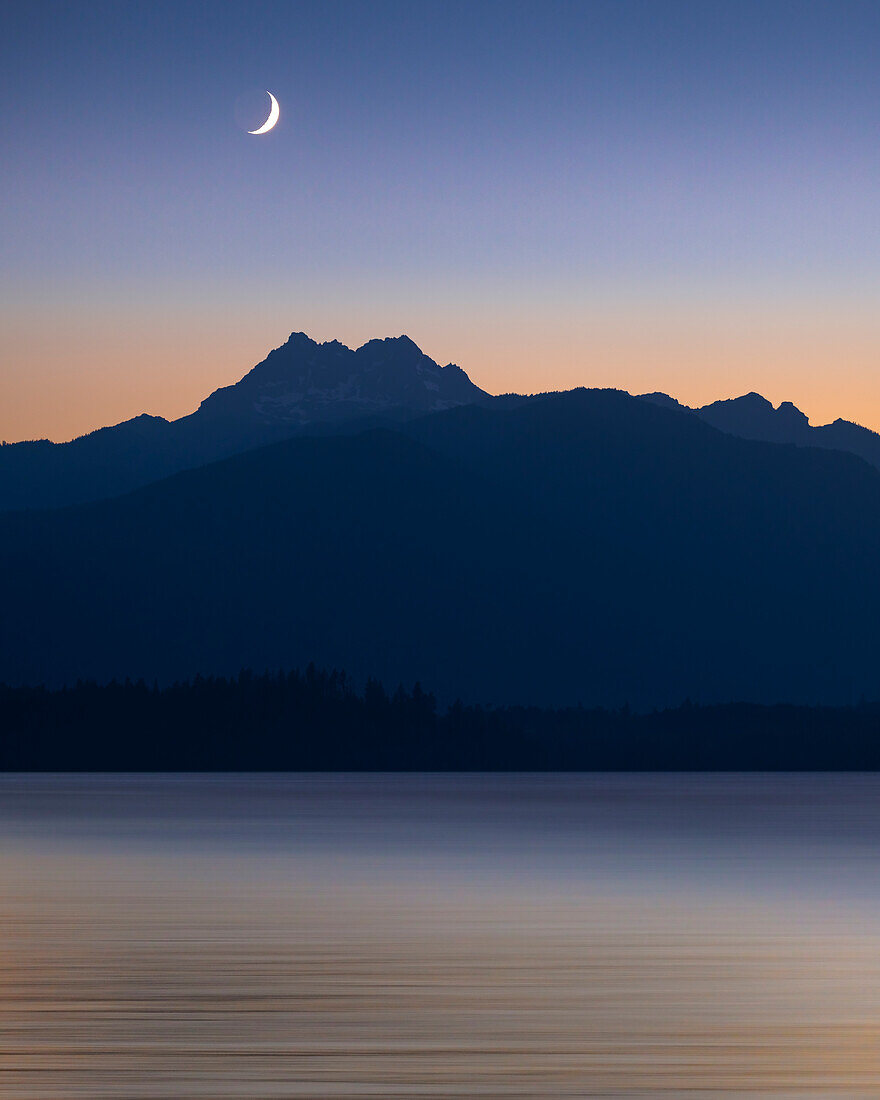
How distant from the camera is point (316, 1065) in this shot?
23828mm

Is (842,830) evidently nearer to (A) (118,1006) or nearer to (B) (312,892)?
(B) (312,892)

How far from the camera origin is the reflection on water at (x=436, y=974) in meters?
23.4

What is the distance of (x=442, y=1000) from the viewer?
30562mm

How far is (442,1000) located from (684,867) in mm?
43087

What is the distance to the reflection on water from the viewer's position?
76.8 ft

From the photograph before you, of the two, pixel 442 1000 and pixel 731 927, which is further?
pixel 731 927

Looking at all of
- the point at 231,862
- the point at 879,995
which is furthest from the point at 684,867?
the point at 879,995

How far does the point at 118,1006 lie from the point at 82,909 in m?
20.7

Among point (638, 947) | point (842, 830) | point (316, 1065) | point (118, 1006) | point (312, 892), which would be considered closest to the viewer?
point (316, 1065)

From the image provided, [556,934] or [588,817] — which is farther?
[588,817]

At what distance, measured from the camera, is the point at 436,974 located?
34.5 m

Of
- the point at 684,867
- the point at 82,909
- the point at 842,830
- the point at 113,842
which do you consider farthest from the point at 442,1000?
the point at 842,830

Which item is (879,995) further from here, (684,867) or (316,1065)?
(684,867)

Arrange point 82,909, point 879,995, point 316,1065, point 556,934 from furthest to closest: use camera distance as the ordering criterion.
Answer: point 82,909 → point 556,934 → point 879,995 → point 316,1065
